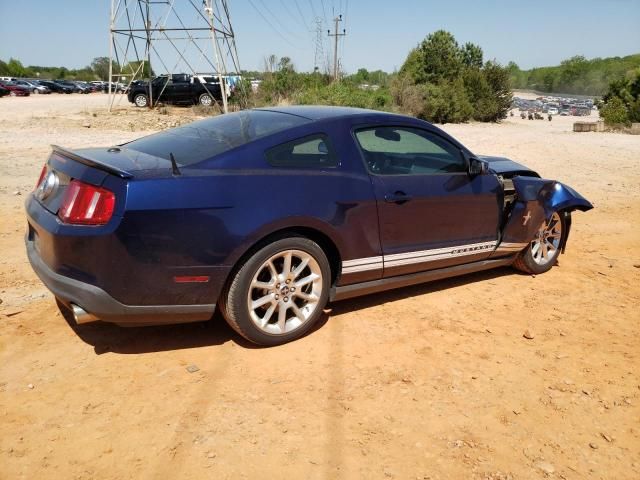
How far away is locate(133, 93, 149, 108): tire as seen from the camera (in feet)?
91.7

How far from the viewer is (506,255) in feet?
15.7

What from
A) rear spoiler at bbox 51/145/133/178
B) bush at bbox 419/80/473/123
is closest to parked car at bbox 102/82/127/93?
bush at bbox 419/80/473/123

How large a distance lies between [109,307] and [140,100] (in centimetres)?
2766

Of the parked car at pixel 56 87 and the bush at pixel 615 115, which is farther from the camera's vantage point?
the parked car at pixel 56 87

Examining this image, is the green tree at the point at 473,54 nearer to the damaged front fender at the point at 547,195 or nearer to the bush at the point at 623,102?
the bush at the point at 623,102

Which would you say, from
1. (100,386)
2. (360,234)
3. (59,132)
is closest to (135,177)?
(100,386)

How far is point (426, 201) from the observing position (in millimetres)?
3965

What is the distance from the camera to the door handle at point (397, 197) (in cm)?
376

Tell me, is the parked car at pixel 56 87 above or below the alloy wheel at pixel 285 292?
above

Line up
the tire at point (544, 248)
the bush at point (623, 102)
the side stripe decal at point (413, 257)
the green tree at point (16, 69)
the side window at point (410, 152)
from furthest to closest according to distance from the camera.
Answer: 1. the green tree at point (16, 69)
2. the bush at point (623, 102)
3. the tire at point (544, 248)
4. the side window at point (410, 152)
5. the side stripe decal at point (413, 257)

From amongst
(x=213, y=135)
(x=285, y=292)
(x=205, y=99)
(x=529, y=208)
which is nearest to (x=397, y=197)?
(x=285, y=292)

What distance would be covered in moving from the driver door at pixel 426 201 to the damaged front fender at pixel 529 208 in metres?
0.19

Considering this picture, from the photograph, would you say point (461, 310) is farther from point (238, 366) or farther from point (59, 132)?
point (59, 132)

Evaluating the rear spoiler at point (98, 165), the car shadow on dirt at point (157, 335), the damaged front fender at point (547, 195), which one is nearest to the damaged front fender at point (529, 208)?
the damaged front fender at point (547, 195)
